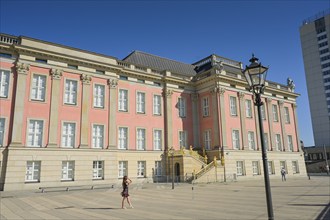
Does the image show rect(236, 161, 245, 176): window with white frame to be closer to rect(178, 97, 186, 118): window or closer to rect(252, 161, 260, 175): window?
rect(252, 161, 260, 175): window

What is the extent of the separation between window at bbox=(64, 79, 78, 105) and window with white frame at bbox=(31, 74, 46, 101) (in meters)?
2.25

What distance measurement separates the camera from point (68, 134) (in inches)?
1118

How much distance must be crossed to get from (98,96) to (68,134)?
5686 millimetres

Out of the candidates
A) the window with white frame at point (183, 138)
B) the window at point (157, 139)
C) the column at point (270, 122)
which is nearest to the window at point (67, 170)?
the window at point (157, 139)

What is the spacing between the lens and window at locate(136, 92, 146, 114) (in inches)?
1368

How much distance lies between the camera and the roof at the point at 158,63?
38562mm

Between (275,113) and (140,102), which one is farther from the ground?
(275,113)

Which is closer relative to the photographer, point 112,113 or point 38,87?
point 38,87

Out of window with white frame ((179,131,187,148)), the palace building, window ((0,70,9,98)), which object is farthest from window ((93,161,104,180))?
window with white frame ((179,131,187,148))

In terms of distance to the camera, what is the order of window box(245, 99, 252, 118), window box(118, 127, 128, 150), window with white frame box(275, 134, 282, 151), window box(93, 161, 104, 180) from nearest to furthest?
window box(93, 161, 104, 180)
window box(118, 127, 128, 150)
window box(245, 99, 252, 118)
window with white frame box(275, 134, 282, 151)

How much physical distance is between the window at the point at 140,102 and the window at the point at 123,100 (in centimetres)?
162

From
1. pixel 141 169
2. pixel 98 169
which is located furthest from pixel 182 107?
pixel 98 169

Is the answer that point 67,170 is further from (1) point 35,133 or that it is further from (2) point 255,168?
(2) point 255,168

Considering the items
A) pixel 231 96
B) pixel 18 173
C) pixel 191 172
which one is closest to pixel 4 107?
pixel 18 173
